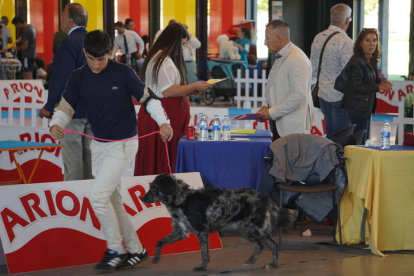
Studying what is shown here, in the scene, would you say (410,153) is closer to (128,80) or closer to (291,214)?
(291,214)

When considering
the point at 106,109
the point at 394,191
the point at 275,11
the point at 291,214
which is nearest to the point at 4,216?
the point at 106,109

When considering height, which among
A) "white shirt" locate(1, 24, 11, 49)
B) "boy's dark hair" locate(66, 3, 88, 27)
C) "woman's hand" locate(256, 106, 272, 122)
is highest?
"white shirt" locate(1, 24, 11, 49)

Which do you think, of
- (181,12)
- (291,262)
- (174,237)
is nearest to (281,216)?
(291,262)

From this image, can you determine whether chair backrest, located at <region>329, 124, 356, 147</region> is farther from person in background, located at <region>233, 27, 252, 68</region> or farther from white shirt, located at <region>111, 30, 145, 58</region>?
white shirt, located at <region>111, 30, 145, 58</region>

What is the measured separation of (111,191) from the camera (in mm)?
4719

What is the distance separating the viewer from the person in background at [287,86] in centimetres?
589

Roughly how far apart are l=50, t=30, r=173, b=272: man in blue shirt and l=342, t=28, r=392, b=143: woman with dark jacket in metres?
2.58

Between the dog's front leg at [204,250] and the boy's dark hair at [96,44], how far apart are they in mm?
1200

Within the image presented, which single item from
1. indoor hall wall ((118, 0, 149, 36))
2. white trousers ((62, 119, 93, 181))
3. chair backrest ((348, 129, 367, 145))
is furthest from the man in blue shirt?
indoor hall wall ((118, 0, 149, 36))

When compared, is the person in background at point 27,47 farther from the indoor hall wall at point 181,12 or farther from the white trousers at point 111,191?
the white trousers at point 111,191

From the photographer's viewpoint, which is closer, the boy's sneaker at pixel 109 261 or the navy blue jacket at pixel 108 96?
the navy blue jacket at pixel 108 96

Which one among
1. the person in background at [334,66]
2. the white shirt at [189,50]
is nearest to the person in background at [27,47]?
the white shirt at [189,50]

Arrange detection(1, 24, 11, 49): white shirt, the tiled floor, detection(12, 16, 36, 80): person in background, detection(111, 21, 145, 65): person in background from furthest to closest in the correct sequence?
detection(1, 24, 11, 49): white shirt → detection(111, 21, 145, 65): person in background → detection(12, 16, 36, 80): person in background → the tiled floor

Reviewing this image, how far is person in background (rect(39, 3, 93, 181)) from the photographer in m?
6.08
